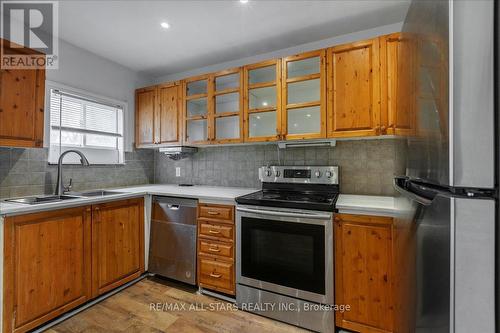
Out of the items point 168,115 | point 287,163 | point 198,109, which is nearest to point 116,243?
point 168,115

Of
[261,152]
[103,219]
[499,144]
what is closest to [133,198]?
[103,219]

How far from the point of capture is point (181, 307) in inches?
78.0

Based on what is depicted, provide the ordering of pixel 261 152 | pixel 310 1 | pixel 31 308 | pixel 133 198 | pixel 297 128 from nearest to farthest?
1. pixel 31 308
2. pixel 310 1
3. pixel 297 128
4. pixel 133 198
5. pixel 261 152

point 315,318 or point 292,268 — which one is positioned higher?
point 292,268

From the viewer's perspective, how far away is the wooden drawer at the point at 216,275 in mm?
2047

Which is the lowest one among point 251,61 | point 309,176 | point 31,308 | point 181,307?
point 181,307

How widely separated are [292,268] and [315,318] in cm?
38

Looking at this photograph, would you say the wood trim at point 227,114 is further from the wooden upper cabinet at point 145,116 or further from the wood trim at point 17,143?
the wood trim at point 17,143

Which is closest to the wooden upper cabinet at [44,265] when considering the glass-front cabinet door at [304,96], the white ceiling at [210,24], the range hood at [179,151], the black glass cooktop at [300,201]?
the range hood at [179,151]

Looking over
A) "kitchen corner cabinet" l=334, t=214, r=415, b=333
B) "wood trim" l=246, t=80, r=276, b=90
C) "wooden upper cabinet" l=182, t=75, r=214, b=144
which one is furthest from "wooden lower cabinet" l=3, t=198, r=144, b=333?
"kitchen corner cabinet" l=334, t=214, r=415, b=333

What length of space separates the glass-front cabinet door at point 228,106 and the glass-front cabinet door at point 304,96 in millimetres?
492

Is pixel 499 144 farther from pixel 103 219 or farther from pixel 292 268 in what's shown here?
pixel 103 219

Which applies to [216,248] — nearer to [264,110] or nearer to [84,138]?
[264,110]

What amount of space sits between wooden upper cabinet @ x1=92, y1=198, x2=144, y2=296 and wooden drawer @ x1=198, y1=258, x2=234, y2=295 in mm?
751
